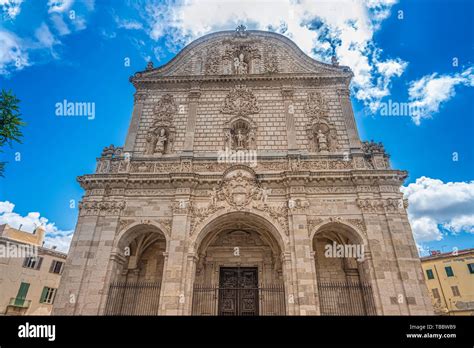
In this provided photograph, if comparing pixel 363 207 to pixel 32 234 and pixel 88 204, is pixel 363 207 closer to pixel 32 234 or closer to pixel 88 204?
pixel 88 204

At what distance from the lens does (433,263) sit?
25938 millimetres

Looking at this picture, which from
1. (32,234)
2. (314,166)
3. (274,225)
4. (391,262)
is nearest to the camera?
(391,262)

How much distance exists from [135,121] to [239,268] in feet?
31.4

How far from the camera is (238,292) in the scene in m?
12.4

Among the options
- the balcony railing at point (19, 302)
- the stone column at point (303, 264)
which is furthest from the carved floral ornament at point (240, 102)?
the balcony railing at point (19, 302)

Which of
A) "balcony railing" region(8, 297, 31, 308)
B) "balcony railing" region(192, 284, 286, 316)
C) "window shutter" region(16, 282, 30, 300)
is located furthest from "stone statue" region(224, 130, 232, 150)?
"balcony railing" region(8, 297, 31, 308)

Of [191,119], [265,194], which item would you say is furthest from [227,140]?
[265,194]

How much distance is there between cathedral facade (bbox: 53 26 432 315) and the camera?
10438mm

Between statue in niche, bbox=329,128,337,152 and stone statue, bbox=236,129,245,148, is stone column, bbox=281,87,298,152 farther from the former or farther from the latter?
stone statue, bbox=236,129,245,148

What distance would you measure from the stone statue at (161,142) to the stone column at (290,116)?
647 centimetres

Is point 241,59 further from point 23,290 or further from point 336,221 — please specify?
point 23,290

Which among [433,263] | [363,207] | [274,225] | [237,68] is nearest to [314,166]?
[363,207]

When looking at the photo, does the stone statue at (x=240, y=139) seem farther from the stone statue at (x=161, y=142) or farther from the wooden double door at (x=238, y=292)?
the wooden double door at (x=238, y=292)
